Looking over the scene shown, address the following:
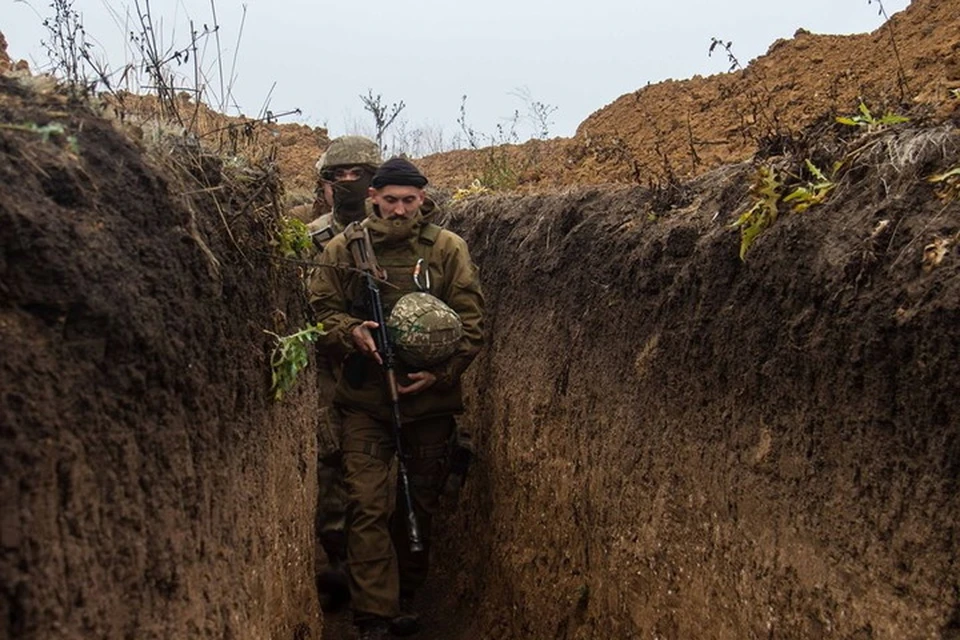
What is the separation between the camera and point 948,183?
334 centimetres

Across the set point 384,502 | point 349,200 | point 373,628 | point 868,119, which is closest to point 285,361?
point 384,502

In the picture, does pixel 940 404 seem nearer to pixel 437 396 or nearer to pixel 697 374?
pixel 697 374

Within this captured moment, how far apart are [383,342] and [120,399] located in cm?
375

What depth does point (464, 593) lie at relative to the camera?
7.16 metres

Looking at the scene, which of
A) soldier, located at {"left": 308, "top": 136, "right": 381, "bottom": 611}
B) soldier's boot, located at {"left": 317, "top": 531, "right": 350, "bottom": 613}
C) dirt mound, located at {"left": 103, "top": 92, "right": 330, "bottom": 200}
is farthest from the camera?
soldier's boot, located at {"left": 317, "top": 531, "right": 350, "bottom": 613}

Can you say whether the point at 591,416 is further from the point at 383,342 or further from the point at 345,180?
the point at 345,180

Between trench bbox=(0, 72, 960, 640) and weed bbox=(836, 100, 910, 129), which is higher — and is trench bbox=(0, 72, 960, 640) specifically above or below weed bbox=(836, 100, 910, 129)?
below

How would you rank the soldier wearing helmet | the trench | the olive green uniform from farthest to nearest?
the soldier wearing helmet < the olive green uniform < the trench

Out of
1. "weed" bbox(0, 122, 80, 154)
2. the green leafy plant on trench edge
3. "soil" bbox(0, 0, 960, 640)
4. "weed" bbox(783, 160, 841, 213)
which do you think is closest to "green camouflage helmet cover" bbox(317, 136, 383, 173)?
"soil" bbox(0, 0, 960, 640)

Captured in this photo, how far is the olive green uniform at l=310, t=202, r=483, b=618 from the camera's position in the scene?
20.2 feet

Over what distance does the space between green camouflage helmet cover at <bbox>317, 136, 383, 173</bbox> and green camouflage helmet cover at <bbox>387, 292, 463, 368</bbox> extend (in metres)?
1.96

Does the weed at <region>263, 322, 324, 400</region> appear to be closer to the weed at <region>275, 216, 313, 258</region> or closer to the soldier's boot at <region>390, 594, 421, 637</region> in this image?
the weed at <region>275, 216, 313, 258</region>

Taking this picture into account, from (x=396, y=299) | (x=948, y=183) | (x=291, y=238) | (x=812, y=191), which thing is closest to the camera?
(x=948, y=183)

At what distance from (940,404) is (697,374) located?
156cm
